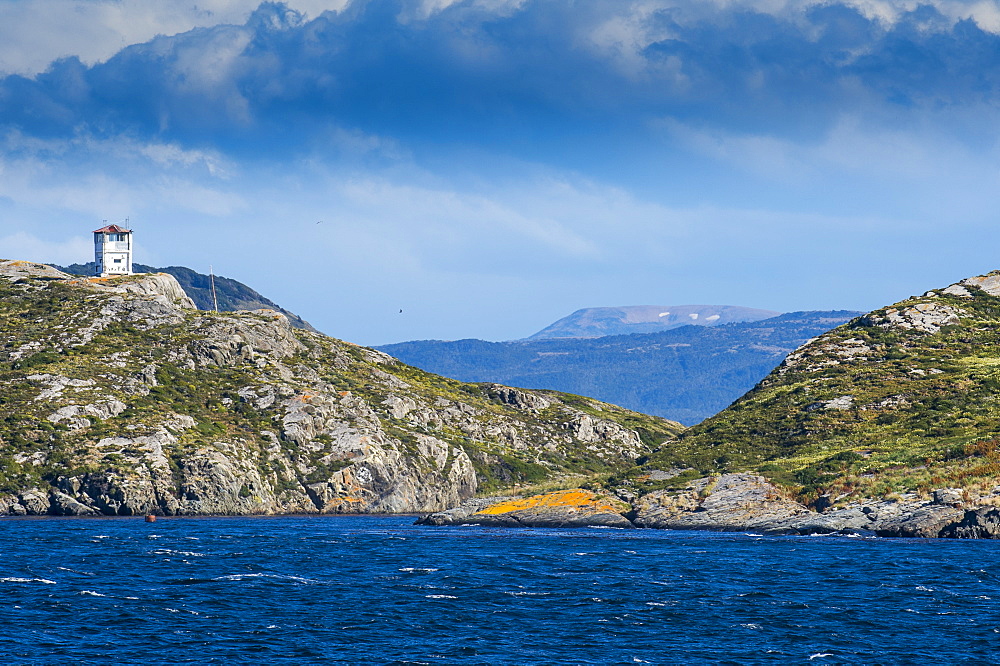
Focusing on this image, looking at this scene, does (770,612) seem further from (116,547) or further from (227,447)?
(227,447)

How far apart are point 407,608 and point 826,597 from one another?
26.7 m

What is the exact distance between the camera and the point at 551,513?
132 m

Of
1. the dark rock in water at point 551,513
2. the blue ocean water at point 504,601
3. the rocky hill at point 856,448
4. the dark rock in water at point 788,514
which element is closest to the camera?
the blue ocean water at point 504,601

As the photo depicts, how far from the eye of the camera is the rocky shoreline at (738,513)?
10600 centimetres

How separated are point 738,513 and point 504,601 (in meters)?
56.3

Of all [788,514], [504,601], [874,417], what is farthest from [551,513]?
[504,601]

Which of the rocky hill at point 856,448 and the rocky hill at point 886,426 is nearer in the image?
the rocky hill at point 886,426

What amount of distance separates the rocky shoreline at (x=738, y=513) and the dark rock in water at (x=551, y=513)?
0.37 ft

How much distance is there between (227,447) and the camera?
17975 centimetres

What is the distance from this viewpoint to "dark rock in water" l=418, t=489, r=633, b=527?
130m

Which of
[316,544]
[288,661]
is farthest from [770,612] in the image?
[316,544]

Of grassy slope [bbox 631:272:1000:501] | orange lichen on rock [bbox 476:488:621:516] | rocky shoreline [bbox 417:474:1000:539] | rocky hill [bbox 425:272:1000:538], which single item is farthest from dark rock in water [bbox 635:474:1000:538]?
orange lichen on rock [bbox 476:488:621:516]

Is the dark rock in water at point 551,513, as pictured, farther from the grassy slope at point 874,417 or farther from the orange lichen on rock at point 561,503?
the grassy slope at point 874,417

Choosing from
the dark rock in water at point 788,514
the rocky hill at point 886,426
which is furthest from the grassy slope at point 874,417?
the dark rock in water at point 788,514
